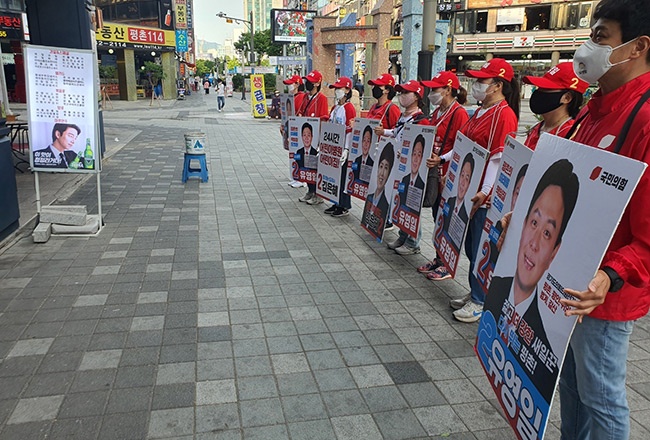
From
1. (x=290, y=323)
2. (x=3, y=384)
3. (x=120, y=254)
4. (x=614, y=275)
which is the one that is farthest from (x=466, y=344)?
(x=120, y=254)

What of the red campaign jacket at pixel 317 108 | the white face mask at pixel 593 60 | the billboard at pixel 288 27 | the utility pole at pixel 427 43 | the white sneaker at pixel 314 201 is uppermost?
the billboard at pixel 288 27

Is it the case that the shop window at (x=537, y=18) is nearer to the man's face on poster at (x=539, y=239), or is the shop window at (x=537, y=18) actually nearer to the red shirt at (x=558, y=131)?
the red shirt at (x=558, y=131)

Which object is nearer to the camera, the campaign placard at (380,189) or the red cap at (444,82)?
the red cap at (444,82)

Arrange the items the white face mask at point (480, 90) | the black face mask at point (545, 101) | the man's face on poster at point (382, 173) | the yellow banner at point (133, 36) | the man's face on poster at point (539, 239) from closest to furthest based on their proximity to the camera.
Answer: the man's face on poster at point (539, 239) → the black face mask at point (545, 101) → the white face mask at point (480, 90) → the man's face on poster at point (382, 173) → the yellow banner at point (133, 36)

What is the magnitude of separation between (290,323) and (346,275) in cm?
124

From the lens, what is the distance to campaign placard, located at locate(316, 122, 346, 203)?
7.02m

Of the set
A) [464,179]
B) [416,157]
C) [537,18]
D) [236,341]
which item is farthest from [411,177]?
[537,18]

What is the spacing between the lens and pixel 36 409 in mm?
2893

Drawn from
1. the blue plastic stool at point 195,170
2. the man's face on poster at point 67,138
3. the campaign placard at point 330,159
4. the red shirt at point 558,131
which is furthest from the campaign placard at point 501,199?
the blue plastic stool at point 195,170

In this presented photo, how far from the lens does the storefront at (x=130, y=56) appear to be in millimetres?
36906

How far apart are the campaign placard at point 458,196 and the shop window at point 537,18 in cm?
4557

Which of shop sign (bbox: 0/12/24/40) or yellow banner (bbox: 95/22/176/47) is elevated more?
yellow banner (bbox: 95/22/176/47)

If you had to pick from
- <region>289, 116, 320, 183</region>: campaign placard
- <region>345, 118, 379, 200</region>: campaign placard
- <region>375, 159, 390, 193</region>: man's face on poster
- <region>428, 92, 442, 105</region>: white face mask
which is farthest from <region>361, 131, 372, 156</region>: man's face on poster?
<region>428, 92, 442, 105</region>: white face mask

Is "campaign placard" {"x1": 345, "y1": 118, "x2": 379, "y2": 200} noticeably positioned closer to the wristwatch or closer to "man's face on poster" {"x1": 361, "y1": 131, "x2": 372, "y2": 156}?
"man's face on poster" {"x1": 361, "y1": 131, "x2": 372, "y2": 156}
